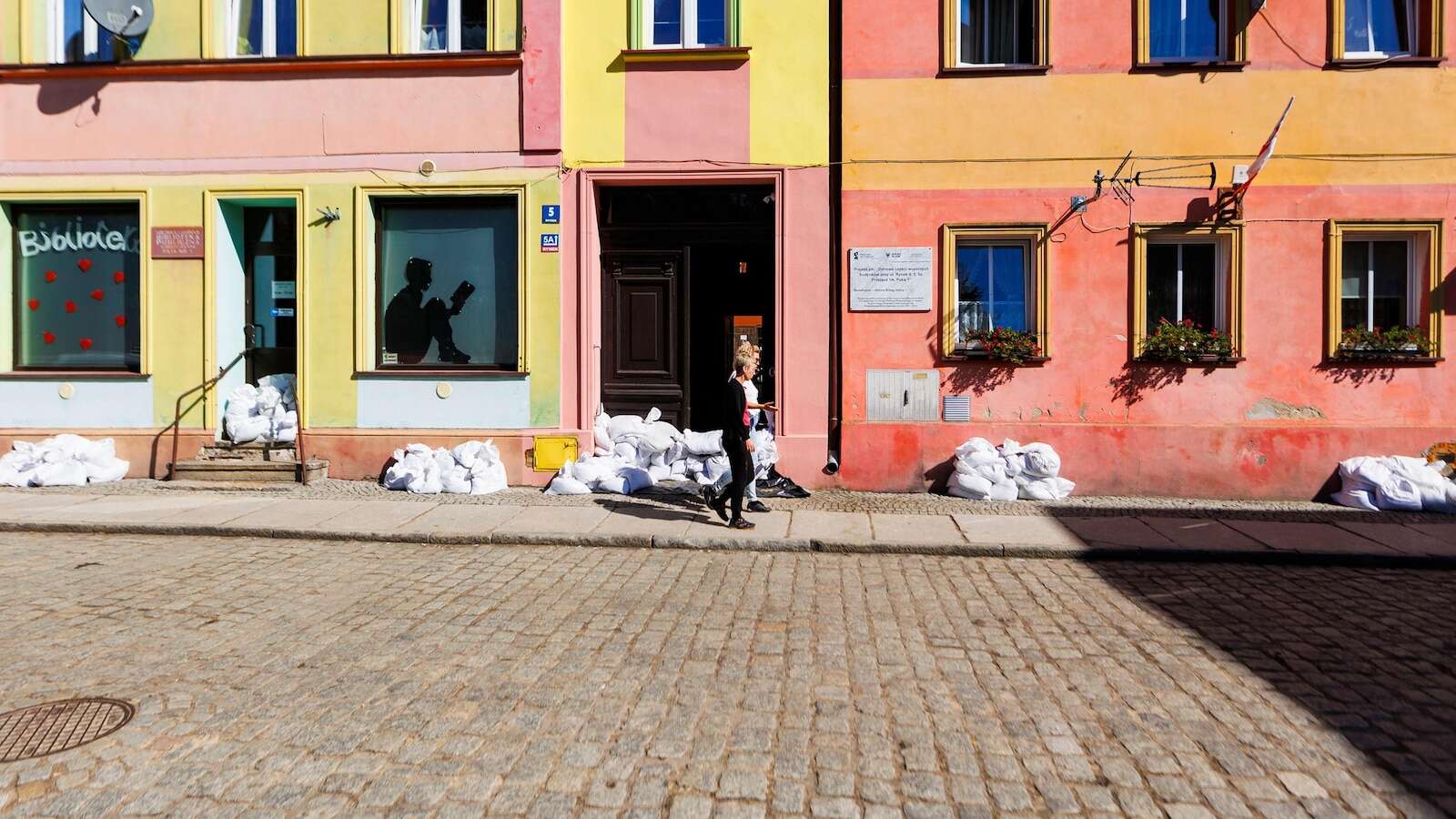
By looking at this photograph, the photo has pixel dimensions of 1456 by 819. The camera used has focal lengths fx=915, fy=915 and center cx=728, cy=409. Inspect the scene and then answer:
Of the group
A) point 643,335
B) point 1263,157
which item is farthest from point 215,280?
point 1263,157

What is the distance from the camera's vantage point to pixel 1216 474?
416 inches

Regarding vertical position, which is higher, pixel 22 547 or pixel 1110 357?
pixel 1110 357

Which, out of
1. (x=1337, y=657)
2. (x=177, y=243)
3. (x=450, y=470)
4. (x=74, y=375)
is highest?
(x=177, y=243)

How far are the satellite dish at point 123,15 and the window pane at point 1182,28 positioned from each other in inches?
484

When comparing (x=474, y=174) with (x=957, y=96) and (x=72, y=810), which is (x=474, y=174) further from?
(x=72, y=810)

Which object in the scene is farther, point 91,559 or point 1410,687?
point 91,559

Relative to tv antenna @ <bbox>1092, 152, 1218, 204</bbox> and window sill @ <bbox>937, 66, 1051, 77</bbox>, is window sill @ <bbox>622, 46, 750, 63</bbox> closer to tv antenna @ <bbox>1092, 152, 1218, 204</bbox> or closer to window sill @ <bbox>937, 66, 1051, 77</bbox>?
window sill @ <bbox>937, 66, 1051, 77</bbox>

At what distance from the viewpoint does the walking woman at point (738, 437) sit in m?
8.66

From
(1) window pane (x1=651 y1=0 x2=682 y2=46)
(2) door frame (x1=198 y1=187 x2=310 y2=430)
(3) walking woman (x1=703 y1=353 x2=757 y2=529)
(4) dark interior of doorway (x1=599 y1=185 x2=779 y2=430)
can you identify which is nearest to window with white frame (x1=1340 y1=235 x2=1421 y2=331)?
(4) dark interior of doorway (x1=599 y1=185 x2=779 y2=430)

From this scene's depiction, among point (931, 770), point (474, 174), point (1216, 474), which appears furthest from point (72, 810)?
point (1216, 474)

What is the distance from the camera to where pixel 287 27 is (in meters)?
11.6

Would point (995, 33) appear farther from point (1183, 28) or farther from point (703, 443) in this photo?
point (703, 443)

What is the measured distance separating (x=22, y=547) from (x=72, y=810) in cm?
611

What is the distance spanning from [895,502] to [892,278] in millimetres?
2733
